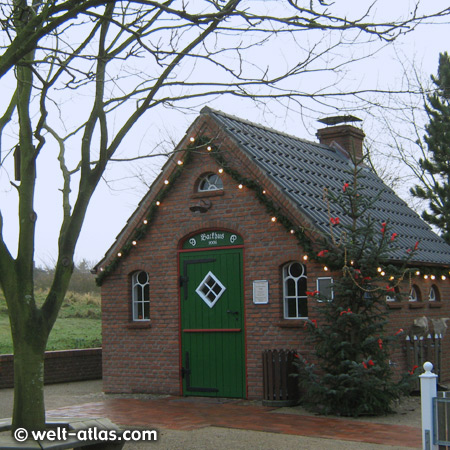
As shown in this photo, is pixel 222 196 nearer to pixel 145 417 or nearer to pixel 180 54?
pixel 145 417

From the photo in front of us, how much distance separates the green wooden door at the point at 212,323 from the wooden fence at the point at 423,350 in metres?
3.42

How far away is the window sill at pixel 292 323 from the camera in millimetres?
13961

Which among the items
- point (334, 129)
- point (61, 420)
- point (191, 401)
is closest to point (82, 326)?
point (334, 129)

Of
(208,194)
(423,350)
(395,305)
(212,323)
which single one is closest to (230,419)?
(212,323)

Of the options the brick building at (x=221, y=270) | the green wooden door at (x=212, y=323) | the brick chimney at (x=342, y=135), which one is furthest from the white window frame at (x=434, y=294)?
the green wooden door at (x=212, y=323)

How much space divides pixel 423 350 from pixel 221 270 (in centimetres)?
453

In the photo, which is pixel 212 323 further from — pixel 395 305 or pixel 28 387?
pixel 28 387

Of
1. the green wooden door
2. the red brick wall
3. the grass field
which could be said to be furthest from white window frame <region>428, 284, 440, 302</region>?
the grass field

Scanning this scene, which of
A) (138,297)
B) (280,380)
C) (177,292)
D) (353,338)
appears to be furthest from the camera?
(138,297)

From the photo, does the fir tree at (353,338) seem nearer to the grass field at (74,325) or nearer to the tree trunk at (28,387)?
the tree trunk at (28,387)

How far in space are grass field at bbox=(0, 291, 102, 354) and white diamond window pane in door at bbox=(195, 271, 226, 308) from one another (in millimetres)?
9151

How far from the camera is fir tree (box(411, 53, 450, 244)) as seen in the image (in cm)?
2805

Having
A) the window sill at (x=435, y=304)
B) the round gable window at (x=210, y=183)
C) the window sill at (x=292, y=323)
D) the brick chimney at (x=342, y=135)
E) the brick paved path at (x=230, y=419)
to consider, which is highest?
the brick chimney at (x=342, y=135)

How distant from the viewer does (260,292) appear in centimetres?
1457
